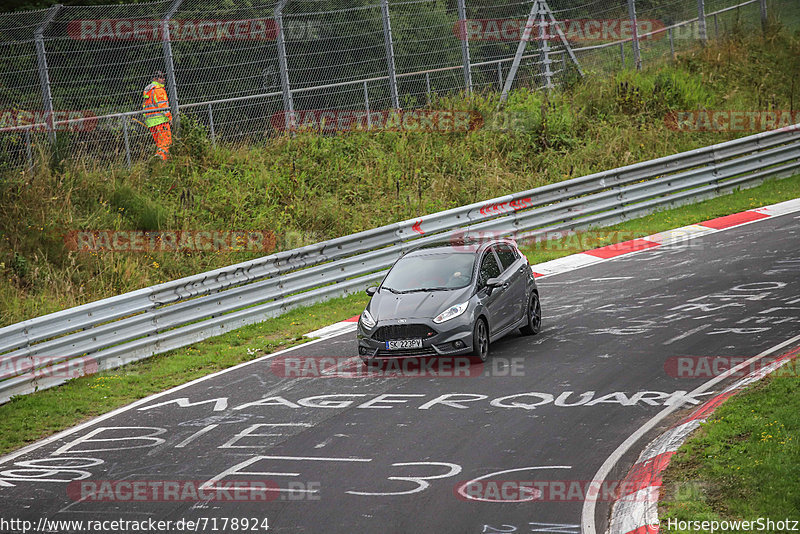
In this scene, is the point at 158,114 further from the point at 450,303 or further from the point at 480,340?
the point at 480,340

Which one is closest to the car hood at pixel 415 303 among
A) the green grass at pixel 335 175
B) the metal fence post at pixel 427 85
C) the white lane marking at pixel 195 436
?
the white lane marking at pixel 195 436

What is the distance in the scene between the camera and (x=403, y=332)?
41.4 feet

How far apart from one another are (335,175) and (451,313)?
33.7 ft

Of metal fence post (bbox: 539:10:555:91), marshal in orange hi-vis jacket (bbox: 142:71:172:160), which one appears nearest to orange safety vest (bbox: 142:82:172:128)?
marshal in orange hi-vis jacket (bbox: 142:71:172:160)

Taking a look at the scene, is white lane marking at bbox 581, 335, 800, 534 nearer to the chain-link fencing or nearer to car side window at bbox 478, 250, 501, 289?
car side window at bbox 478, 250, 501, 289

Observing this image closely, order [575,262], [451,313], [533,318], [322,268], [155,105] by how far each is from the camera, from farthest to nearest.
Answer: [155,105]
[575,262]
[322,268]
[533,318]
[451,313]

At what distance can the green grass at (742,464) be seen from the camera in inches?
285

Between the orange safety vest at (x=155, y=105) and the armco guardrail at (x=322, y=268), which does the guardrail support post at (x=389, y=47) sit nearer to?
the armco guardrail at (x=322, y=268)

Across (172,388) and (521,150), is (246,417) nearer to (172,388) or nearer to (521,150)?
(172,388)

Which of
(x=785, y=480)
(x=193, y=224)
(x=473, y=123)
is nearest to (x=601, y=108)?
(x=473, y=123)

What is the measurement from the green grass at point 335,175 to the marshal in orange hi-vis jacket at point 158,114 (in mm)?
374

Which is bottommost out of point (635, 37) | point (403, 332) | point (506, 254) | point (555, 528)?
point (555, 528)

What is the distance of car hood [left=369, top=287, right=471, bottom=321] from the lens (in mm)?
12703

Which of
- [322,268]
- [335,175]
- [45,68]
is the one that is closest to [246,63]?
[335,175]
